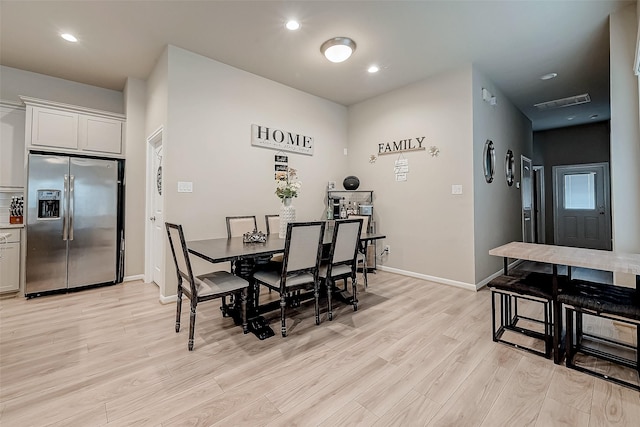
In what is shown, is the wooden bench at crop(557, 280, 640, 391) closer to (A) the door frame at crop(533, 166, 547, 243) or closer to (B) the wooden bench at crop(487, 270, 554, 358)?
(B) the wooden bench at crop(487, 270, 554, 358)

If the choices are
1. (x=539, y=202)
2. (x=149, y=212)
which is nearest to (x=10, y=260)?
(x=149, y=212)

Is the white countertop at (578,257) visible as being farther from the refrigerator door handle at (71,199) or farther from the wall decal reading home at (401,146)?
the refrigerator door handle at (71,199)

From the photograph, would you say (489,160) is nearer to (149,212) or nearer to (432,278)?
(432,278)

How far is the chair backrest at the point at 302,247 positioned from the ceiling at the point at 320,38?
6.68 feet

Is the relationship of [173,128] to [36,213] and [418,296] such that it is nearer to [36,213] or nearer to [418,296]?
[36,213]

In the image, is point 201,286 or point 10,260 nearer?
point 201,286

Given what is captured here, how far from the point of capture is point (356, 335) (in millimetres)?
2381

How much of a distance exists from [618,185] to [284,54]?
3738mm

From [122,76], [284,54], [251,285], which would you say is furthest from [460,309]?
[122,76]

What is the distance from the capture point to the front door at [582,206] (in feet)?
20.3

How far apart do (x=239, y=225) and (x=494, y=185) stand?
380cm

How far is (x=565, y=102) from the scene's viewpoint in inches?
194

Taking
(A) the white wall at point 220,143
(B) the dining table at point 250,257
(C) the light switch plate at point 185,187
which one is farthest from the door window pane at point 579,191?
(C) the light switch plate at point 185,187

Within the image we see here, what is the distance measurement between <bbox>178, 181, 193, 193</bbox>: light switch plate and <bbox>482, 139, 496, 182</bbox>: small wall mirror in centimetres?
391
